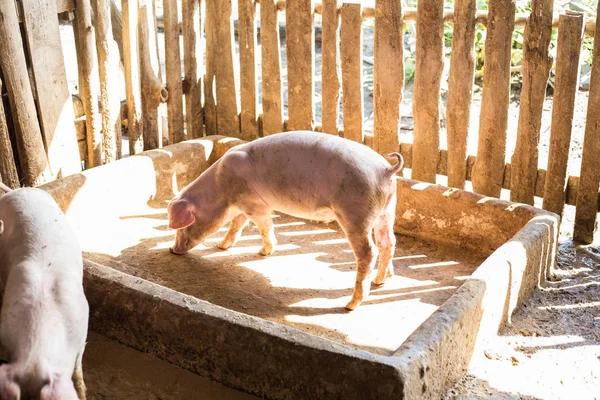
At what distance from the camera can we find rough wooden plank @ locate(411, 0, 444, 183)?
5.43 meters

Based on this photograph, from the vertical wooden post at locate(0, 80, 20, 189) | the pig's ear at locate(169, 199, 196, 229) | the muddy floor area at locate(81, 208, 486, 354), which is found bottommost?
the muddy floor area at locate(81, 208, 486, 354)

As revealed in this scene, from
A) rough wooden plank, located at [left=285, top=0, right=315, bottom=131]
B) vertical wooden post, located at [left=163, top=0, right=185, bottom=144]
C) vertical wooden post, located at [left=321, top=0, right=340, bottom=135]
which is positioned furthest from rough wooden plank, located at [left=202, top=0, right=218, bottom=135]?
vertical wooden post, located at [left=321, top=0, right=340, bottom=135]

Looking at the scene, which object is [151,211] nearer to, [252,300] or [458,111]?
[252,300]

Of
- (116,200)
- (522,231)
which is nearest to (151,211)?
(116,200)

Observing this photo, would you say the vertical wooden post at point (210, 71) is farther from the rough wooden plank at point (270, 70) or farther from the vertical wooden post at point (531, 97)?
the vertical wooden post at point (531, 97)

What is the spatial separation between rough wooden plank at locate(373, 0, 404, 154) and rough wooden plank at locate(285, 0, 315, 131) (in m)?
0.59

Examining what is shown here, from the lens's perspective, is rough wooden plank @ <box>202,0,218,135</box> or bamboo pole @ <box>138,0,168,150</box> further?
rough wooden plank @ <box>202,0,218,135</box>

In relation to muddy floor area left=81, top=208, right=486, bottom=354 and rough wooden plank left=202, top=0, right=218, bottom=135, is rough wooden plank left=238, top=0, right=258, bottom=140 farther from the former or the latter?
muddy floor area left=81, top=208, right=486, bottom=354

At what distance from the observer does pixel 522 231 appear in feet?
15.2

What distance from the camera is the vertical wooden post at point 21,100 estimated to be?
17.0 ft

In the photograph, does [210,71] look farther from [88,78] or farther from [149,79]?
[88,78]

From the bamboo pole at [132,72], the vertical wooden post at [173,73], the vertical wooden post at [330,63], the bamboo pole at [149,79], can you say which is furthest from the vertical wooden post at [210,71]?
the vertical wooden post at [330,63]

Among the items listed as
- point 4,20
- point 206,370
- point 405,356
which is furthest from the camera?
A: point 4,20

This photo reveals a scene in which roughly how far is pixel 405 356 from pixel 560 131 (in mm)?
2519
